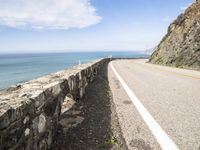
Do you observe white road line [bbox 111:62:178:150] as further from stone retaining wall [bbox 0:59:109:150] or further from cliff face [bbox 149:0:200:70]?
cliff face [bbox 149:0:200:70]

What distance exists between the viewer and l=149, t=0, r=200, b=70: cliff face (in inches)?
1128

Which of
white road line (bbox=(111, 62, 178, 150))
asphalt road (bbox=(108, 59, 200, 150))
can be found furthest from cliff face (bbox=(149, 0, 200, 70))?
white road line (bbox=(111, 62, 178, 150))

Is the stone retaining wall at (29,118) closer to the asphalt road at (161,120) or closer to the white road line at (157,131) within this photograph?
the asphalt road at (161,120)

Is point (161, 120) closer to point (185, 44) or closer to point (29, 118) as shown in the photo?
point (29, 118)

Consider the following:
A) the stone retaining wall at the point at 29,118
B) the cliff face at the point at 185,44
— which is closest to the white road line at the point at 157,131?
the stone retaining wall at the point at 29,118

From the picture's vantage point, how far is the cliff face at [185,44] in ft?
94.0

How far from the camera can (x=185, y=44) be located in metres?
31.8

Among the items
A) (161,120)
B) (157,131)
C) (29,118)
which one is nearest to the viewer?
(29,118)

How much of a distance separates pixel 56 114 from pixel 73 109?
238 centimetres

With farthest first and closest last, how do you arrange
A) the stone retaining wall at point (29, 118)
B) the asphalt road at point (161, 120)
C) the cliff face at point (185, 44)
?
the cliff face at point (185, 44) → the asphalt road at point (161, 120) → the stone retaining wall at point (29, 118)

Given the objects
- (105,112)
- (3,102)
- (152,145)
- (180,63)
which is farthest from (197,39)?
(3,102)

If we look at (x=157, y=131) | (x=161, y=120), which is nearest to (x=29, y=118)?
(x=157, y=131)

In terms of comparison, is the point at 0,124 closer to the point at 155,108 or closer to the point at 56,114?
the point at 56,114

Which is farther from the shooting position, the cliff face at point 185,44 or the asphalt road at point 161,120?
the cliff face at point 185,44
